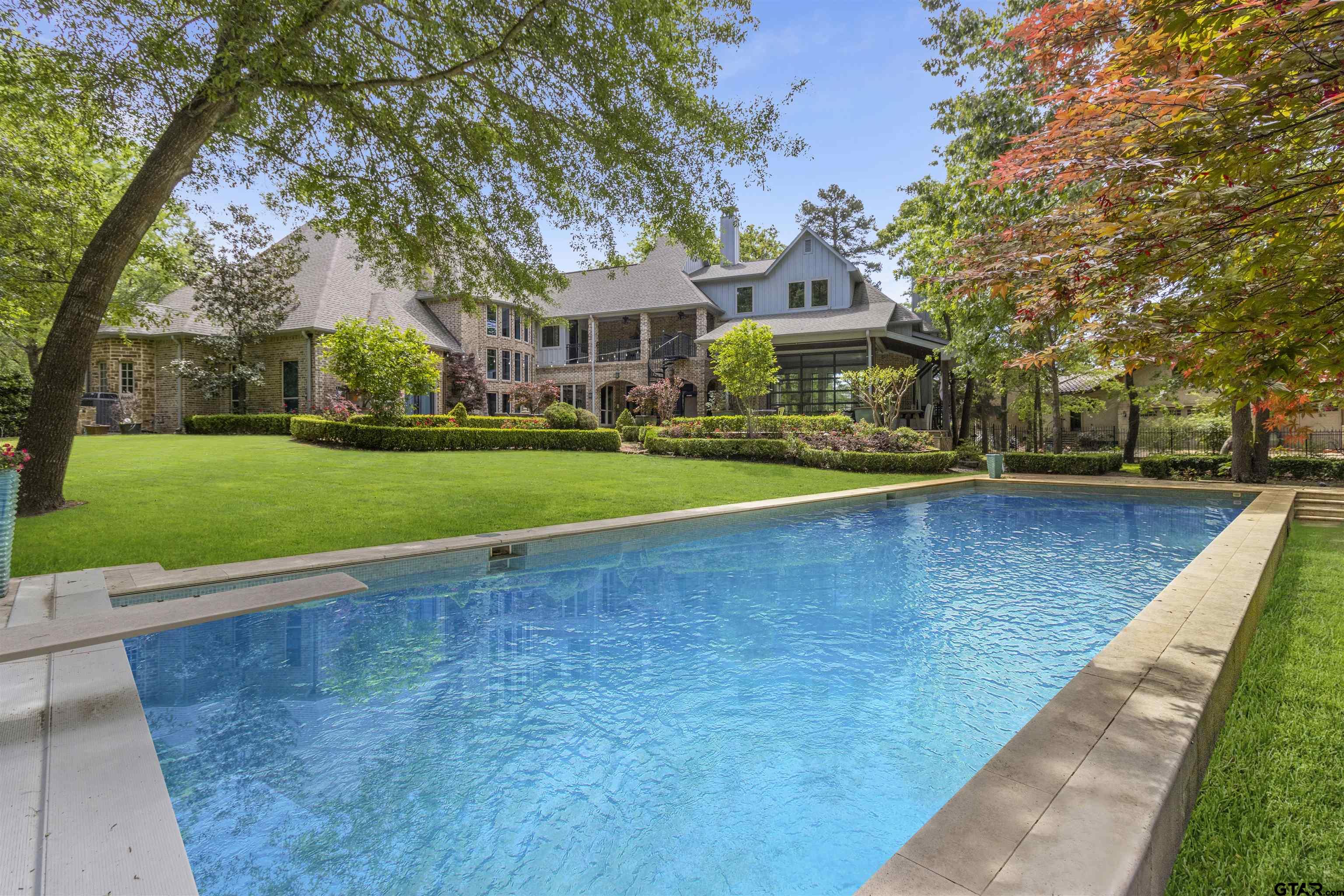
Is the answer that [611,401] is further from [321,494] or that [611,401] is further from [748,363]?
[321,494]

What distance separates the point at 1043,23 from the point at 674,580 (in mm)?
5999

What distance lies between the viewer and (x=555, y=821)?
2963 mm

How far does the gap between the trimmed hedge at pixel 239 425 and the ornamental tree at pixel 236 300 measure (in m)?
1.42

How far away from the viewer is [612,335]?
30.3 metres

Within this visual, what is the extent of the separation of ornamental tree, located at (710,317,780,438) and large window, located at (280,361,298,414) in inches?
603

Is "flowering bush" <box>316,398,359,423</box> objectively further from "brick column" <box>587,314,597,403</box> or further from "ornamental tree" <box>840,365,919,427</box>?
"ornamental tree" <box>840,365,919,427</box>

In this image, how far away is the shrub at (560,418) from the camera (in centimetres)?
2095

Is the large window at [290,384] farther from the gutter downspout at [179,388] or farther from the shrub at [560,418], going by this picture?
the shrub at [560,418]

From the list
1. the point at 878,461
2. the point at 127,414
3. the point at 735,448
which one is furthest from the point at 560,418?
the point at 127,414

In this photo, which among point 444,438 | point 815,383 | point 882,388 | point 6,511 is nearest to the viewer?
point 6,511

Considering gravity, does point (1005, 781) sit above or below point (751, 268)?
below

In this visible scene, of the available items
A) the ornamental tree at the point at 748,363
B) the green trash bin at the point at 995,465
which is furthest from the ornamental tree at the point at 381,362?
the green trash bin at the point at 995,465

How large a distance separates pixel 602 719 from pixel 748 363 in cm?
1673

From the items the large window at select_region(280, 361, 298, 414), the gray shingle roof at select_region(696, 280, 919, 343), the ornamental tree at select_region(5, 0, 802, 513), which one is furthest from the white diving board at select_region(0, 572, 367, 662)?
the gray shingle roof at select_region(696, 280, 919, 343)
